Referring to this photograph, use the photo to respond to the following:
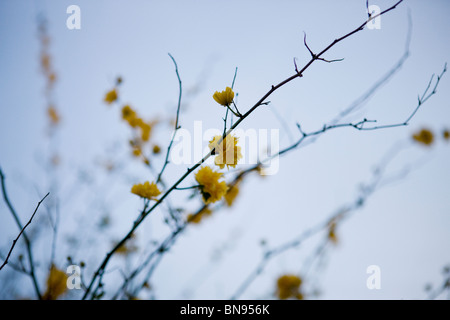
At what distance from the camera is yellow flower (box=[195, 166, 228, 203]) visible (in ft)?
3.35

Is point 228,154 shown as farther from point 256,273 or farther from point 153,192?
point 256,273

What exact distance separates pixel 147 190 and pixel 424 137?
295 cm

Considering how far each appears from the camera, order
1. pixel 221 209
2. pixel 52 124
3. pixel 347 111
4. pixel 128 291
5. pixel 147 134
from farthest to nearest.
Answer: pixel 52 124, pixel 147 134, pixel 221 209, pixel 128 291, pixel 347 111

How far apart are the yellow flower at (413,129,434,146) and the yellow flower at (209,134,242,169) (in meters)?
2.56

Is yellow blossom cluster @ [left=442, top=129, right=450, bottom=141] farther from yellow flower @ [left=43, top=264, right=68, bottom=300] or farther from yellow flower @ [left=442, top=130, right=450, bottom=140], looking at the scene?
yellow flower @ [left=43, top=264, right=68, bottom=300]

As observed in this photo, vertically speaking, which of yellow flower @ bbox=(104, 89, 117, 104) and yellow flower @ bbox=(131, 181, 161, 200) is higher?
yellow flower @ bbox=(104, 89, 117, 104)

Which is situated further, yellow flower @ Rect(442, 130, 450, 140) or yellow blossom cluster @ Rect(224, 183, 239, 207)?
yellow flower @ Rect(442, 130, 450, 140)

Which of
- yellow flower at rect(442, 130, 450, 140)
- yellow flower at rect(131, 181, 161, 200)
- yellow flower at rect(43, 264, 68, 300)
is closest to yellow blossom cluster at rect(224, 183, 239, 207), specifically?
yellow flower at rect(131, 181, 161, 200)

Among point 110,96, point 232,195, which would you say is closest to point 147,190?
point 232,195

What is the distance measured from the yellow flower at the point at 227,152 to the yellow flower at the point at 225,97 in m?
0.12

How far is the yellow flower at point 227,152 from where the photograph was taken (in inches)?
34.0
